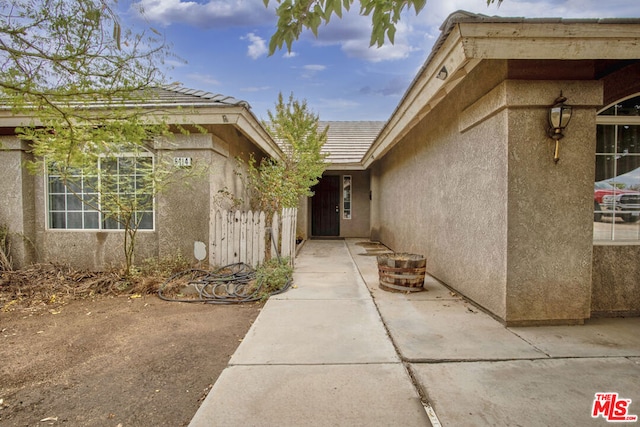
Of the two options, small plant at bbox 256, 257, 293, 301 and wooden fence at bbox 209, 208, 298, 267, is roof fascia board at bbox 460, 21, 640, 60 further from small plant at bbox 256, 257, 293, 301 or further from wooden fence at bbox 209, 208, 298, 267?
wooden fence at bbox 209, 208, 298, 267

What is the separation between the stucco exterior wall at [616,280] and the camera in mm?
3633

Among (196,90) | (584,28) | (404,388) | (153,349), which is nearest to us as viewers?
(404,388)

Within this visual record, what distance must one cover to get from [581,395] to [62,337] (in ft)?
15.7

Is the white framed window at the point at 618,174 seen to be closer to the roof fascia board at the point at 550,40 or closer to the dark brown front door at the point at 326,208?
the roof fascia board at the point at 550,40

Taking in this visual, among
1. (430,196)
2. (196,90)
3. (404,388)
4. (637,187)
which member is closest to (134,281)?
(196,90)

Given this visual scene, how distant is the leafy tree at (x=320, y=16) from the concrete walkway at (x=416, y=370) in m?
2.28

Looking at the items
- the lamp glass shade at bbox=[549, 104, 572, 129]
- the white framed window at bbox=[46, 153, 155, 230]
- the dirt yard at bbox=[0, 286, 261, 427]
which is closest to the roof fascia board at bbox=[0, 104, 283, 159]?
the white framed window at bbox=[46, 153, 155, 230]

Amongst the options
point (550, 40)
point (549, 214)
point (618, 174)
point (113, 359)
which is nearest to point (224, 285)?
point (113, 359)

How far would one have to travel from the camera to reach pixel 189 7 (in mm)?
5805

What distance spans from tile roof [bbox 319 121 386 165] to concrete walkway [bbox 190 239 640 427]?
778 cm

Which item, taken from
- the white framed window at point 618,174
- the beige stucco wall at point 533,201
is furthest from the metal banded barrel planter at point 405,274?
the white framed window at point 618,174

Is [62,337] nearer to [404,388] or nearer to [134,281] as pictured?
[134,281]

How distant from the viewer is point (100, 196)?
545 centimetres

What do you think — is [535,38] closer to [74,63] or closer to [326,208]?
[74,63]
